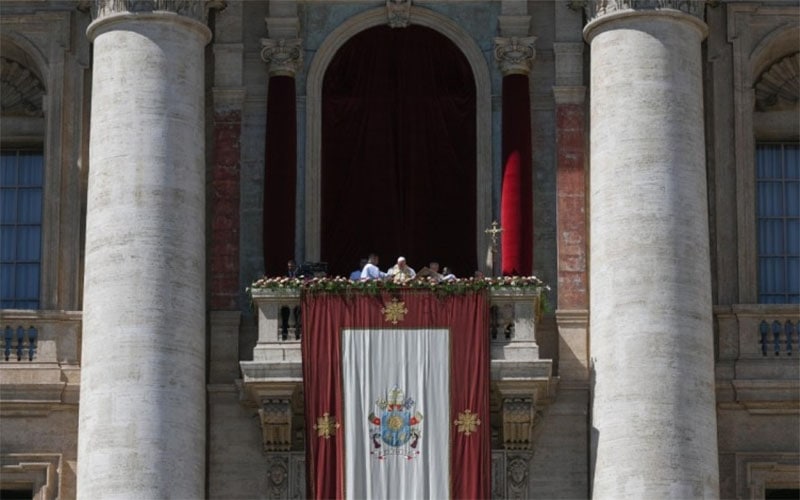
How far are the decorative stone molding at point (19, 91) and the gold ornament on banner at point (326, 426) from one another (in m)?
7.96

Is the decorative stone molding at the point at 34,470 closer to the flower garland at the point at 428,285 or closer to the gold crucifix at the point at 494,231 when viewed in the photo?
the flower garland at the point at 428,285

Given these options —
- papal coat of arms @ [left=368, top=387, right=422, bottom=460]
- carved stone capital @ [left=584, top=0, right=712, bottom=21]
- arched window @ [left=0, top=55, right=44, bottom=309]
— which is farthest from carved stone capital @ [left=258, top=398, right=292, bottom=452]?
carved stone capital @ [left=584, top=0, right=712, bottom=21]

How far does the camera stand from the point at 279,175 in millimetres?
42938

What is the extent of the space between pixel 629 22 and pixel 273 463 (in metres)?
8.65

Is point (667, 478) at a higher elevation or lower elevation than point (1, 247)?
lower

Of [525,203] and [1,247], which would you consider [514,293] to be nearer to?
[525,203]

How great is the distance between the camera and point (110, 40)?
42.2 m

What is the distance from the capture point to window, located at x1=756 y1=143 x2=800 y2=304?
43812 millimetres

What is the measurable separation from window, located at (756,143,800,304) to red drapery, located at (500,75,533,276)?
12.9 ft

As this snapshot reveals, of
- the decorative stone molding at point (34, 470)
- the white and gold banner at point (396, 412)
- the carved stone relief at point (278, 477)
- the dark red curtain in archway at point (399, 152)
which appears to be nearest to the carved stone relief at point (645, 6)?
the dark red curtain in archway at point (399, 152)

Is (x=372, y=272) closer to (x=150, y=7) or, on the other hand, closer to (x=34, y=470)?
(x=150, y=7)

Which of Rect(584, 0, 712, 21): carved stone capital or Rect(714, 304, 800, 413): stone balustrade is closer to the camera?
Rect(714, 304, 800, 413): stone balustrade

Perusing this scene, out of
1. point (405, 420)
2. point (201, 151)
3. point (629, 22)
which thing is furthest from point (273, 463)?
point (629, 22)

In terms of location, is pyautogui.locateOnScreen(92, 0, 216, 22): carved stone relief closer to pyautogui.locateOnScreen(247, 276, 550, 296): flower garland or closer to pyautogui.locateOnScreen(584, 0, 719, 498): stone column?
pyautogui.locateOnScreen(247, 276, 550, 296): flower garland
